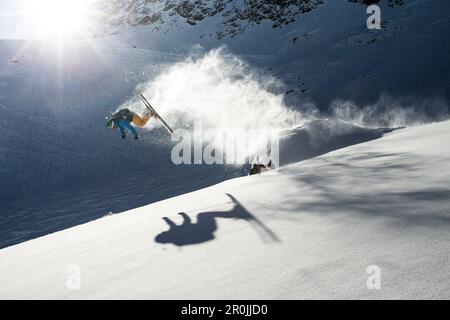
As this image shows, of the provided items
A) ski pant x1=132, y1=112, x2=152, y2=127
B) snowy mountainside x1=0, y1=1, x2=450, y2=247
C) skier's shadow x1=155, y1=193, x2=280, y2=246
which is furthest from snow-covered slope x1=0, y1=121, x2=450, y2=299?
snowy mountainside x1=0, y1=1, x2=450, y2=247

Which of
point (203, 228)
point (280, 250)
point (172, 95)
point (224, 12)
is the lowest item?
point (203, 228)

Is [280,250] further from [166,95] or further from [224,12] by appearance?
[224,12]

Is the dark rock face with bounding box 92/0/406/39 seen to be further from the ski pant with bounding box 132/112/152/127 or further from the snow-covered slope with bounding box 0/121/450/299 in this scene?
the snow-covered slope with bounding box 0/121/450/299

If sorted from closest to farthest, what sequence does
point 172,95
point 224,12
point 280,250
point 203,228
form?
point 280,250 → point 203,228 → point 172,95 → point 224,12

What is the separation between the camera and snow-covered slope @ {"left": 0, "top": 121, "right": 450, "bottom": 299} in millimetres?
1911

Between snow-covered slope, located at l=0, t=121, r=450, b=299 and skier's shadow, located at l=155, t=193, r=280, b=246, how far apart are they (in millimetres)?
15

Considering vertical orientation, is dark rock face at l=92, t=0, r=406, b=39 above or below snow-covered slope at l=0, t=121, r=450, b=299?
above

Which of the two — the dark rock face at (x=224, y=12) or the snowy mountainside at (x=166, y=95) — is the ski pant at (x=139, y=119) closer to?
the snowy mountainside at (x=166, y=95)

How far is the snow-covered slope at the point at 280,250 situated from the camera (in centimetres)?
191

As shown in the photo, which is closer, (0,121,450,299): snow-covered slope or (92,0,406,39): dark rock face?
(0,121,450,299): snow-covered slope

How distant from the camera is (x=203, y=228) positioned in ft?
11.5

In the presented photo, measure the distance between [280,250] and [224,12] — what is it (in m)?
46.7

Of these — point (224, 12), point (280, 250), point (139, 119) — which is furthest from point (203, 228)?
point (224, 12)
